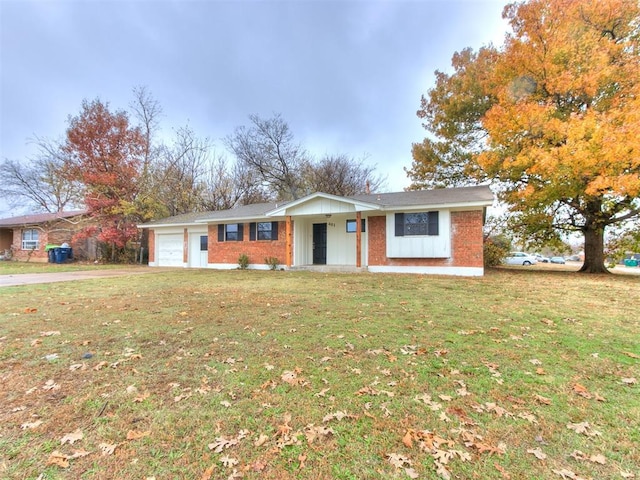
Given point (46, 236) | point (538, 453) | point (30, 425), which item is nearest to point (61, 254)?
point (46, 236)

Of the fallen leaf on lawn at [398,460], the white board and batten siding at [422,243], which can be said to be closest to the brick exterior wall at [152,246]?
the white board and batten siding at [422,243]

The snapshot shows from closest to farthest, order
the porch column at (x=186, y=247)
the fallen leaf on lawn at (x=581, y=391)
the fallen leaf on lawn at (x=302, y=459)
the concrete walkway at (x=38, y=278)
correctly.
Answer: the fallen leaf on lawn at (x=302, y=459) < the fallen leaf on lawn at (x=581, y=391) < the concrete walkway at (x=38, y=278) < the porch column at (x=186, y=247)

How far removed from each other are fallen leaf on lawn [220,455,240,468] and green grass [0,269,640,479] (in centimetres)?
2

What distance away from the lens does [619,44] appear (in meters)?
11.9

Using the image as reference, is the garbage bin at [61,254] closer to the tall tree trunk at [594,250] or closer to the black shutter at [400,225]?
the black shutter at [400,225]

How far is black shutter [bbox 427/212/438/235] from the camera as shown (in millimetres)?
11992

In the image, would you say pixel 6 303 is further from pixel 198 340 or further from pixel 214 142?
pixel 214 142

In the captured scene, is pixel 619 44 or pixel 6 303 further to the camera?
pixel 619 44

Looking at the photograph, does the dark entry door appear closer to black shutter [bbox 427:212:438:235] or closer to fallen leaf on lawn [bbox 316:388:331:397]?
black shutter [bbox 427:212:438:235]

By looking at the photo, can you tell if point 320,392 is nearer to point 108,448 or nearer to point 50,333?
point 108,448

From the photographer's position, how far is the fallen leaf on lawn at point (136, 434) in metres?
2.21

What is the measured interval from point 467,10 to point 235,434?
17.8 meters

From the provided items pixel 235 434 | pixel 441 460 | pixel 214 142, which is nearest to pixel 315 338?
pixel 235 434

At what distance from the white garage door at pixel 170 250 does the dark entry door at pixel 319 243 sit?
854cm
